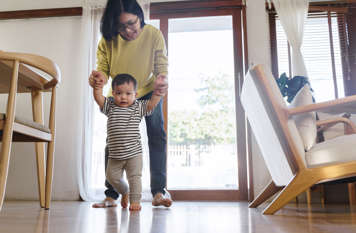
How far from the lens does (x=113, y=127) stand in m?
1.63

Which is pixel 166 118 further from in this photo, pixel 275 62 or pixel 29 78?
pixel 29 78

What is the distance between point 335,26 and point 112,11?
2070 millimetres

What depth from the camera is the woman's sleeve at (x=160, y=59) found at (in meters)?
1.81

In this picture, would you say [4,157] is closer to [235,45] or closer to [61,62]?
[61,62]

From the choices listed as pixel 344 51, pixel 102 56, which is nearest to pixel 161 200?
pixel 102 56

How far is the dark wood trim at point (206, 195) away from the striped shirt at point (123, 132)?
3.89ft

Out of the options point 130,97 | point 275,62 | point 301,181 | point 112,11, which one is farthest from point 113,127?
point 275,62

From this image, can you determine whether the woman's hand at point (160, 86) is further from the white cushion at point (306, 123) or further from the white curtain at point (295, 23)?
the white curtain at point (295, 23)

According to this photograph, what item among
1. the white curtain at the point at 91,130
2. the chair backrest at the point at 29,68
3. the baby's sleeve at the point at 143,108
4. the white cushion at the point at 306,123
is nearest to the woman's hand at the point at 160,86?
the baby's sleeve at the point at 143,108

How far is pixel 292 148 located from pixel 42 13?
2627 mm

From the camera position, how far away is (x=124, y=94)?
164 cm

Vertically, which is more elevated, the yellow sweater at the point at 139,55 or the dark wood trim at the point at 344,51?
the dark wood trim at the point at 344,51

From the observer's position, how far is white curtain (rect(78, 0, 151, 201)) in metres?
2.59

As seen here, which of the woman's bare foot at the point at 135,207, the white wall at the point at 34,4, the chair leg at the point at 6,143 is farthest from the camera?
the white wall at the point at 34,4
